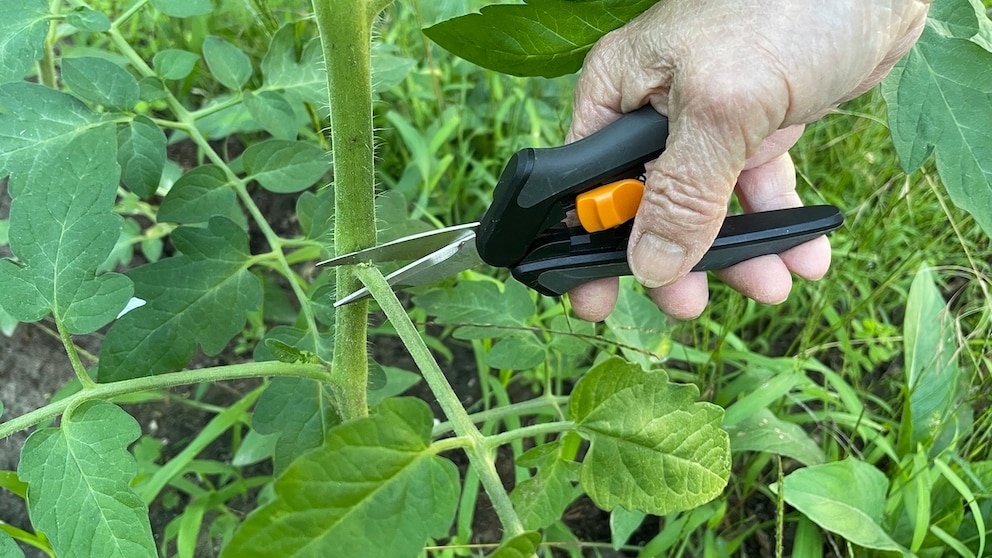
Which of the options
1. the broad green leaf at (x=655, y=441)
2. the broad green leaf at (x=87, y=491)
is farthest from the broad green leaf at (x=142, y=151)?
the broad green leaf at (x=655, y=441)

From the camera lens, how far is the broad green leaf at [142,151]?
1317 millimetres

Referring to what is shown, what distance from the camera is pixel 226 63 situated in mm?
1503

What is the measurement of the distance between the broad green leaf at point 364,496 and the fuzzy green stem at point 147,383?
1.00ft

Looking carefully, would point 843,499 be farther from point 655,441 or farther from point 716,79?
point 716,79

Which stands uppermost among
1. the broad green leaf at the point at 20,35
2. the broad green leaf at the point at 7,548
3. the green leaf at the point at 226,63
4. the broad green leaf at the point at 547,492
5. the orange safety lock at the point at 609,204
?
the broad green leaf at the point at 20,35

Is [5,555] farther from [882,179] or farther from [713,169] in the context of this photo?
[882,179]

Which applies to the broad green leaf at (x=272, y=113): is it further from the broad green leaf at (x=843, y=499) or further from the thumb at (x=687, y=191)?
the broad green leaf at (x=843, y=499)

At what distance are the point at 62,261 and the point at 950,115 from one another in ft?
4.47

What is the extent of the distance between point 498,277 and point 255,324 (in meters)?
0.70

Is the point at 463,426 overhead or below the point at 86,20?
below

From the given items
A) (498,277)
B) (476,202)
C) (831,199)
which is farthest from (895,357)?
(476,202)

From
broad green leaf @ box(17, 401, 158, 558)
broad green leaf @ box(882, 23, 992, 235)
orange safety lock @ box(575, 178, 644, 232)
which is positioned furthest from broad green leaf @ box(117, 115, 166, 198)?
broad green leaf @ box(882, 23, 992, 235)

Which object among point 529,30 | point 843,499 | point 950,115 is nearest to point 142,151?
point 529,30

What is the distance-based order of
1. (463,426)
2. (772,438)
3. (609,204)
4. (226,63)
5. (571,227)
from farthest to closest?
(772,438)
(226,63)
(571,227)
(609,204)
(463,426)
